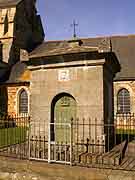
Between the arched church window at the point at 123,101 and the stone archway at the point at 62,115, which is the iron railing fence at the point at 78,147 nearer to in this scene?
the stone archway at the point at 62,115

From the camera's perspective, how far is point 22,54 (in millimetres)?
9578

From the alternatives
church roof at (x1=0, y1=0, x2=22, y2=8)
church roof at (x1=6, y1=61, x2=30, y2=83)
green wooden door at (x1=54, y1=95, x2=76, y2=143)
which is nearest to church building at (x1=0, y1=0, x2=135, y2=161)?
green wooden door at (x1=54, y1=95, x2=76, y2=143)

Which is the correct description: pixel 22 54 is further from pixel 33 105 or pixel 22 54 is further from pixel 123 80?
pixel 123 80

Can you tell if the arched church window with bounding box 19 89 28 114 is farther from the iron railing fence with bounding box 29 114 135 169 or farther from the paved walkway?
the paved walkway

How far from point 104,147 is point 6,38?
26976 millimetres

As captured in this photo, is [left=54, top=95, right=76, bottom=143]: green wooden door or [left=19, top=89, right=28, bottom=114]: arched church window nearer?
[left=54, top=95, right=76, bottom=143]: green wooden door

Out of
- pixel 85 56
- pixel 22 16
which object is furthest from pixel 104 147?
pixel 22 16

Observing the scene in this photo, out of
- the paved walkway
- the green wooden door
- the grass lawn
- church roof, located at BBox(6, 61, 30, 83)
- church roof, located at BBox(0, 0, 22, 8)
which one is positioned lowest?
the paved walkway

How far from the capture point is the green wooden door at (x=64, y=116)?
Result: 29.3 feet

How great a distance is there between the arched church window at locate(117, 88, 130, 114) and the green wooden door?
15.5 metres

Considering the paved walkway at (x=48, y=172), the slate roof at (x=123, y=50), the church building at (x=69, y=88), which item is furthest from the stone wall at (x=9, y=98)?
the paved walkway at (x=48, y=172)

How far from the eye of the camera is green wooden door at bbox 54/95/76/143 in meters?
8.92

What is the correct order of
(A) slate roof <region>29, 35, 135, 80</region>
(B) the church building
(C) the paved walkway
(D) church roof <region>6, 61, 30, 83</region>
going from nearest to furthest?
(C) the paved walkway < (B) the church building < (A) slate roof <region>29, 35, 135, 80</region> < (D) church roof <region>6, 61, 30, 83</region>

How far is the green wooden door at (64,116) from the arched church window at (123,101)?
15506mm
